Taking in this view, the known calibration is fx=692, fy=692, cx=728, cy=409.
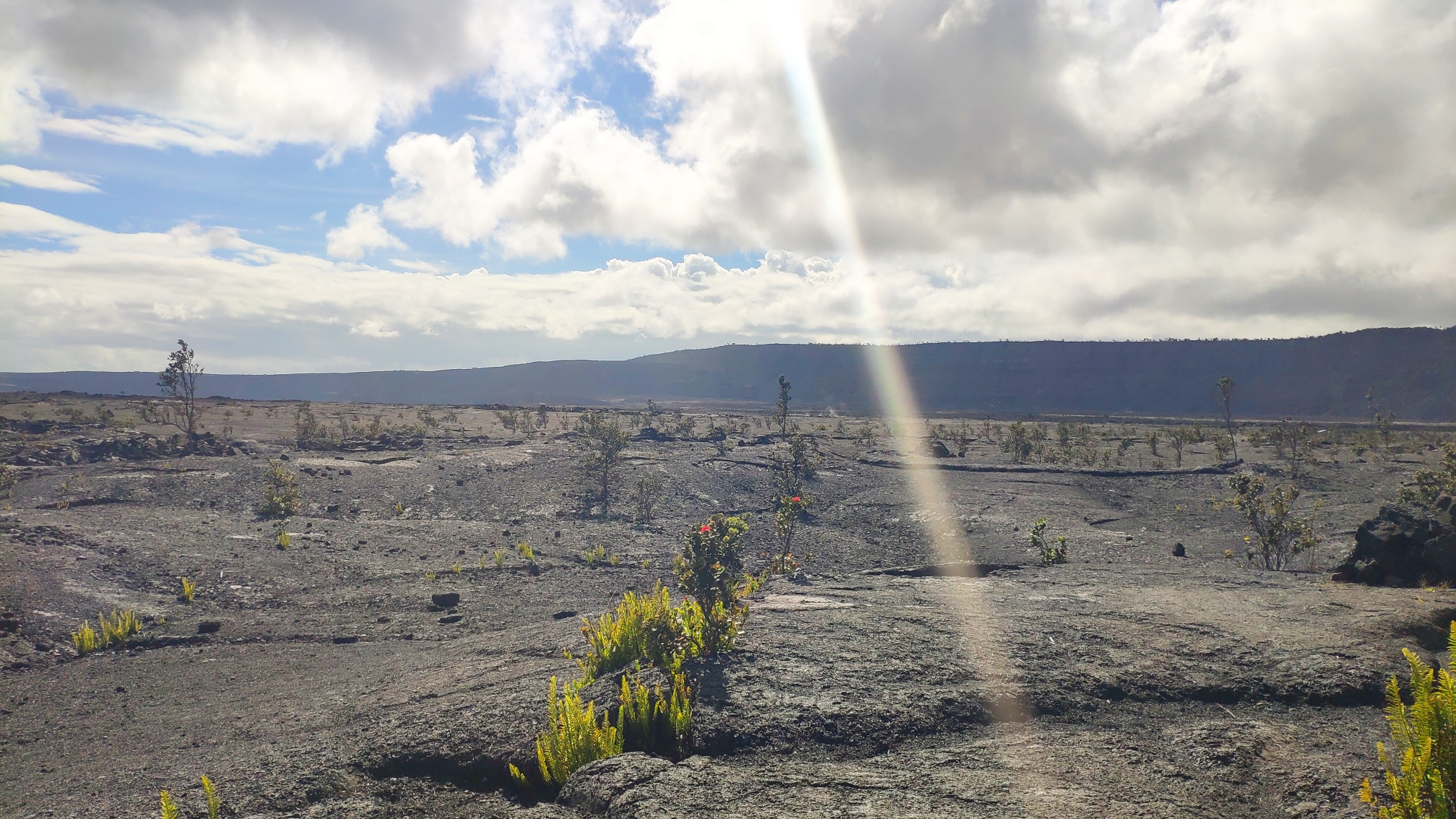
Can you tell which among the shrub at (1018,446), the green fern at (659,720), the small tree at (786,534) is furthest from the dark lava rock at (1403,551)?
the shrub at (1018,446)

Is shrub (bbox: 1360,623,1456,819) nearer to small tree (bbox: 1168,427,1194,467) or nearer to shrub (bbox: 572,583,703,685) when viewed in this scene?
shrub (bbox: 572,583,703,685)

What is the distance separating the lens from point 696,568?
28.1 feet

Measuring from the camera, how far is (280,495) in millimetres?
21859

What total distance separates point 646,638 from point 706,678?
3.03ft

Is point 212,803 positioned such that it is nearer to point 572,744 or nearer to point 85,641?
point 572,744

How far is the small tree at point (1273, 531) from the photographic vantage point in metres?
16.4

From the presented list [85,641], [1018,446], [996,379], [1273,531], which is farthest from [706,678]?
[996,379]

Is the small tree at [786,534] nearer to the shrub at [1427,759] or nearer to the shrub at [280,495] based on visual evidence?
the shrub at [1427,759]

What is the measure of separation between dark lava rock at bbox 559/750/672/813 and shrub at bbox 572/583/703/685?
4.90 ft

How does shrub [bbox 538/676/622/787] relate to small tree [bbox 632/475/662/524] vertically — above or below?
above

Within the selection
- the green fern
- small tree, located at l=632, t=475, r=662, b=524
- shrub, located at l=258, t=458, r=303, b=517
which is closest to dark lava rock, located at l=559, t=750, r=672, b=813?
the green fern

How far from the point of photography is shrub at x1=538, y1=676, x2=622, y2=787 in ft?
18.0

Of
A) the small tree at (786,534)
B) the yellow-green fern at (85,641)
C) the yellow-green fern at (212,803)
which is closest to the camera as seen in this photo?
the yellow-green fern at (212,803)

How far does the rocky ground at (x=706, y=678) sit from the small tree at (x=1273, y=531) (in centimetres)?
92
